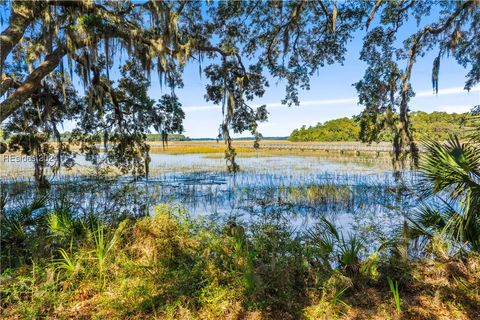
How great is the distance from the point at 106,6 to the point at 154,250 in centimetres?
632

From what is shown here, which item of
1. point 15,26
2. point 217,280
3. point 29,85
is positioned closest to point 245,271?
point 217,280

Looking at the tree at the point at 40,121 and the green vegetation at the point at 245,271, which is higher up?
the tree at the point at 40,121

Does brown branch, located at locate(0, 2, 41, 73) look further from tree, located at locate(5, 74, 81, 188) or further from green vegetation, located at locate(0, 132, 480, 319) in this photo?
green vegetation, located at locate(0, 132, 480, 319)

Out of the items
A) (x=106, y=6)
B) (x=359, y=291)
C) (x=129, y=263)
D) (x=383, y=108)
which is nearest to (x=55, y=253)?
(x=129, y=263)

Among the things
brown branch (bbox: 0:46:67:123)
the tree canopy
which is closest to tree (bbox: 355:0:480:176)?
the tree canopy

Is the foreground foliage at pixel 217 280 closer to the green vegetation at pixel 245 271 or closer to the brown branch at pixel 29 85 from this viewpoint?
the green vegetation at pixel 245 271

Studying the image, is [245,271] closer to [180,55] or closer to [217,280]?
[217,280]

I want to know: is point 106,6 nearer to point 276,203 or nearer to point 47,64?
point 47,64

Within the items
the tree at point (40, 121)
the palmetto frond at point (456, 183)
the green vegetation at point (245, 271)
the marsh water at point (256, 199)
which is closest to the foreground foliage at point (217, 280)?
the green vegetation at point (245, 271)

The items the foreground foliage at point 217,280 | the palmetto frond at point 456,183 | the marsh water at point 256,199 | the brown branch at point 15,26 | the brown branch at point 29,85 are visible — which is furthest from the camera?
the marsh water at point 256,199

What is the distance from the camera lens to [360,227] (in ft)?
21.3

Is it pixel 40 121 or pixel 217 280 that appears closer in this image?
pixel 217 280

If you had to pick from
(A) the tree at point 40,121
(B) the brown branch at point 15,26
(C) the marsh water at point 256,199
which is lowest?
(C) the marsh water at point 256,199

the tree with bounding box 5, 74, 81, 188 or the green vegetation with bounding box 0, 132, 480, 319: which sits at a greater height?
the tree with bounding box 5, 74, 81, 188
